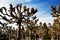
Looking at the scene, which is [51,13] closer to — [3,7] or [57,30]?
[57,30]

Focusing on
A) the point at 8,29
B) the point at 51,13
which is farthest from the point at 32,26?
the point at 8,29

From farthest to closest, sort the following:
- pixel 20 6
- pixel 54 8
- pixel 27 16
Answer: pixel 54 8
pixel 27 16
pixel 20 6

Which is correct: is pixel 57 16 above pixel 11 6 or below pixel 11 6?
below

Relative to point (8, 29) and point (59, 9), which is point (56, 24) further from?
point (8, 29)

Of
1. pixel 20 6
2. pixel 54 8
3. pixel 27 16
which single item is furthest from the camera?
pixel 54 8

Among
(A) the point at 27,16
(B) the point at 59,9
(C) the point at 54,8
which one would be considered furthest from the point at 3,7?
(B) the point at 59,9

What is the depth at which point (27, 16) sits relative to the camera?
2378 cm

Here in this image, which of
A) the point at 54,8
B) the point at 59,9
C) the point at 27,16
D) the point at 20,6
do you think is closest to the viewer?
the point at 20,6

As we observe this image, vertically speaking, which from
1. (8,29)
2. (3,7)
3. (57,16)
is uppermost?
(3,7)

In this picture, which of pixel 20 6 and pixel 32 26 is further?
pixel 32 26

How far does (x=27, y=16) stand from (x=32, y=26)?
6.23m

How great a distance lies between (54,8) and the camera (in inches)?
1069

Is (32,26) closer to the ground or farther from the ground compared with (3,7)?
closer to the ground

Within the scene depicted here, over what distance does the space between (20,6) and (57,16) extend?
8.49m
